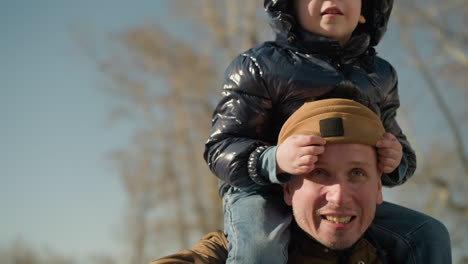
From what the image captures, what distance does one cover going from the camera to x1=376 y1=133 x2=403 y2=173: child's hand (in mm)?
1909

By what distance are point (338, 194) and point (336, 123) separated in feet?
0.83

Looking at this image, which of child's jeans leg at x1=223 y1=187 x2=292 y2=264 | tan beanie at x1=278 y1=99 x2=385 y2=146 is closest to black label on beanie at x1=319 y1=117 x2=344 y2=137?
tan beanie at x1=278 y1=99 x2=385 y2=146

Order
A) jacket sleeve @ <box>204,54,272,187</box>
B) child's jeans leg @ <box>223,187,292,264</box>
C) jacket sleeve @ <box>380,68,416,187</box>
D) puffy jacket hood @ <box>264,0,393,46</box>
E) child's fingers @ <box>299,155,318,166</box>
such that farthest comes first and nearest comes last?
puffy jacket hood @ <box>264,0,393,46</box>
jacket sleeve @ <box>380,68,416,187</box>
jacket sleeve @ <box>204,54,272,187</box>
child's jeans leg @ <box>223,187,292,264</box>
child's fingers @ <box>299,155,318,166</box>

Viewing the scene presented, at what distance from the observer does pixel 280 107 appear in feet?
6.93

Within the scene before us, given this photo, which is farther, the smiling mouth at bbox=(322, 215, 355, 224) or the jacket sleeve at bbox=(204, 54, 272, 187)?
the jacket sleeve at bbox=(204, 54, 272, 187)

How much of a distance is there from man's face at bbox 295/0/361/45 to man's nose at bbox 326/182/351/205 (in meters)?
0.69

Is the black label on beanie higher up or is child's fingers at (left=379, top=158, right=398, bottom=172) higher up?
the black label on beanie

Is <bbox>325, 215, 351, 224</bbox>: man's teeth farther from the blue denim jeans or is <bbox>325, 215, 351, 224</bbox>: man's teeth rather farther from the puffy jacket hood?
the puffy jacket hood

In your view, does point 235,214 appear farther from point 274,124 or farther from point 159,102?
point 159,102

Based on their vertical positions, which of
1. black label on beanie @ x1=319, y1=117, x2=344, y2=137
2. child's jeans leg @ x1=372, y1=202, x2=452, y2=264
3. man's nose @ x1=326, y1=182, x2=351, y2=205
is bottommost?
child's jeans leg @ x1=372, y1=202, x2=452, y2=264

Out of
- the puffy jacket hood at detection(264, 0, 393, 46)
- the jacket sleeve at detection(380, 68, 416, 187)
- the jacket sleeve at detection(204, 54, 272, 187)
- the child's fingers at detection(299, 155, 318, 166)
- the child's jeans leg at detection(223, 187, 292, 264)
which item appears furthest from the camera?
the puffy jacket hood at detection(264, 0, 393, 46)

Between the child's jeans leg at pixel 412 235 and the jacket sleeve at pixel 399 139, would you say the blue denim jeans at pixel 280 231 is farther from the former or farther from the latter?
the jacket sleeve at pixel 399 139

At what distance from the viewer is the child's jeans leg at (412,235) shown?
7.01ft

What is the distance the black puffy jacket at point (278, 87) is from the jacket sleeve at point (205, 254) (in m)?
0.23
